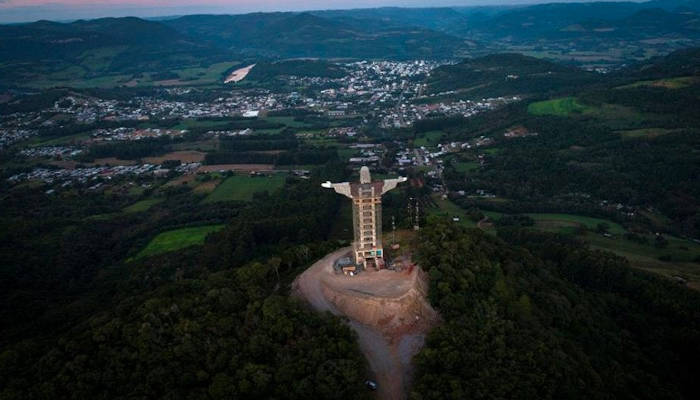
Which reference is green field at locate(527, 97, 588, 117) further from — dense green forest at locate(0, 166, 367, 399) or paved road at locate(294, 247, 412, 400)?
paved road at locate(294, 247, 412, 400)

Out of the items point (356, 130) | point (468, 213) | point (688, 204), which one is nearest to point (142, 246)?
point (468, 213)

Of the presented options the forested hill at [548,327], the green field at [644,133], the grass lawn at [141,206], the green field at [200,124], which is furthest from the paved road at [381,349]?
the green field at [200,124]

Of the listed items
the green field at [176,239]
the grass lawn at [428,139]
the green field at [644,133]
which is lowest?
the green field at [176,239]

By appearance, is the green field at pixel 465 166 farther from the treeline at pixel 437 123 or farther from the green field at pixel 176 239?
the green field at pixel 176 239

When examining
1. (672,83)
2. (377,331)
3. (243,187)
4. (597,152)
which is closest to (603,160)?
(597,152)

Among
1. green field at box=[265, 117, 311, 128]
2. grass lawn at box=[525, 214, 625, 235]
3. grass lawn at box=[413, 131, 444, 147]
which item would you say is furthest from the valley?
green field at box=[265, 117, 311, 128]

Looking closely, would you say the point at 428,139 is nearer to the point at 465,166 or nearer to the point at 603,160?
the point at 465,166
